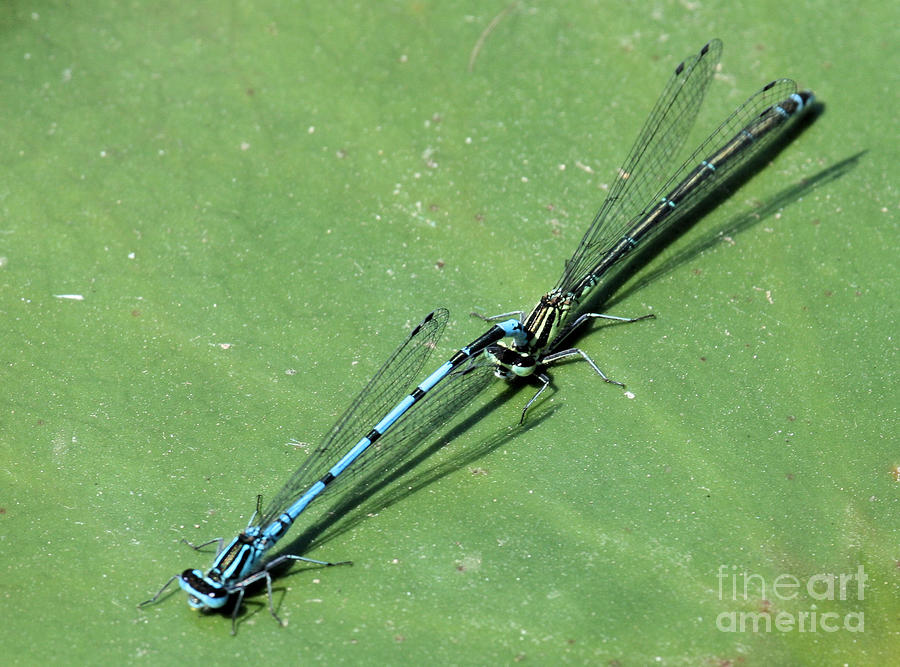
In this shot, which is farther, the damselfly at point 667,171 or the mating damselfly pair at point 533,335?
the damselfly at point 667,171

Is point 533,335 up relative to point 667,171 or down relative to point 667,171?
down

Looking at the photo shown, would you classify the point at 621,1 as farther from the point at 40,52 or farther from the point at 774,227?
the point at 40,52

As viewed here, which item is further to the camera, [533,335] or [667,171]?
[667,171]

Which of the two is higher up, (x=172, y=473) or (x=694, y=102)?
(x=694, y=102)

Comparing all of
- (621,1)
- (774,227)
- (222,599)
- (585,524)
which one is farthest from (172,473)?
(621,1)

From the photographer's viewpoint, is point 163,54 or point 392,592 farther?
point 163,54

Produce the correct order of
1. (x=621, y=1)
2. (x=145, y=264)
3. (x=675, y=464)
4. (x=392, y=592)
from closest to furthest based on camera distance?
(x=392, y=592)
(x=675, y=464)
(x=145, y=264)
(x=621, y=1)

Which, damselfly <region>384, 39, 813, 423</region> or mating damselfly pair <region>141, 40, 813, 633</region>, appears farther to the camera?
damselfly <region>384, 39, 813, 423</region>

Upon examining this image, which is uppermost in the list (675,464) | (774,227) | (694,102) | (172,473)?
(694,102)
